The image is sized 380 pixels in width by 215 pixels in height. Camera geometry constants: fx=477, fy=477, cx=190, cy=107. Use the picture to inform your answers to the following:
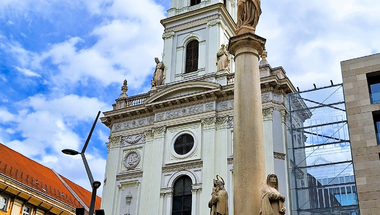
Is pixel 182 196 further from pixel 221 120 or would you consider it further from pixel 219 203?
pixel 219 203

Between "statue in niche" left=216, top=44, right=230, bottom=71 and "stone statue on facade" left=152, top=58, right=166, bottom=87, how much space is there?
4.08 meters

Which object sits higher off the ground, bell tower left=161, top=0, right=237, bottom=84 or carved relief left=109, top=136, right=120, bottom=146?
bell tower left=161, top=0, right=237, bottom=84

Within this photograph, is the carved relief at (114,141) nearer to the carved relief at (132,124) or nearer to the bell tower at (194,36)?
the carved relief at (132,124)

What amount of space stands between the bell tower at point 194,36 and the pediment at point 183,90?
5.47 ft

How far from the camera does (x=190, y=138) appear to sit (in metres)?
29.0

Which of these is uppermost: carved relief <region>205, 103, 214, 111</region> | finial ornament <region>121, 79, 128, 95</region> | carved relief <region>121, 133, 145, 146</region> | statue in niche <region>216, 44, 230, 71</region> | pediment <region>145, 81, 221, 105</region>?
statue in niche <region>216, 44, 230, 71</region>

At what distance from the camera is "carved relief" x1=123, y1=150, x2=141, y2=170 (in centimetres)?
2994

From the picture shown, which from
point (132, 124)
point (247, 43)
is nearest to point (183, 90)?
point (132, 124)

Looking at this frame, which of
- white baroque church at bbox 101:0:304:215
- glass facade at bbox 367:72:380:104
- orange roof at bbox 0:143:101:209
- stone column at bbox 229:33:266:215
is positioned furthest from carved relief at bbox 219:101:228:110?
orange roof at bbox 0:143:101:209

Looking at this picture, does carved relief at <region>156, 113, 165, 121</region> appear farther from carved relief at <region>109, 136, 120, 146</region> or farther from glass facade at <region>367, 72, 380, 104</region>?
glass facade at <region>367, 72, 380, 104</region>

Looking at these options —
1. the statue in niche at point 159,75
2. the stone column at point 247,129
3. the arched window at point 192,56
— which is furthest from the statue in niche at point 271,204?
the statue in niche at point 159,75

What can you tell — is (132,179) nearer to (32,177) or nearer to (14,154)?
(32,177)

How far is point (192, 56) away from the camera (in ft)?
108

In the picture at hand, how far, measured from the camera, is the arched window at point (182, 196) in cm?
2700
